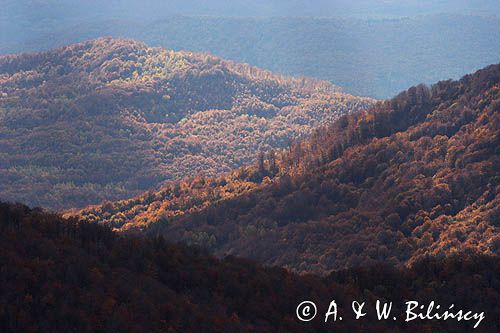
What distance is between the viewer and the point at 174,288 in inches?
1599

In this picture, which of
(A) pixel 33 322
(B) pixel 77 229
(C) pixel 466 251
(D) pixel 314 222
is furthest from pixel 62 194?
(A) pixel 33 322

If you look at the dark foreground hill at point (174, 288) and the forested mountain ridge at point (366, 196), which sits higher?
the dark foreground hill at point (174, 288)

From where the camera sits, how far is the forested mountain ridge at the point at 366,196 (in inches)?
3214

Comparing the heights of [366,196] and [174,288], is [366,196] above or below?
below

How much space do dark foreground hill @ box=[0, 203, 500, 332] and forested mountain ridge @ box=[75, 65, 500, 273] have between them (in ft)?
79.4

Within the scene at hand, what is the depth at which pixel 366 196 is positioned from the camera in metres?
99.4

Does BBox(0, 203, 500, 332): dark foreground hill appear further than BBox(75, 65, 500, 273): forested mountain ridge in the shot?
No

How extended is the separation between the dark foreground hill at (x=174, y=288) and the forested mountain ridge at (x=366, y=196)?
24.2 metres

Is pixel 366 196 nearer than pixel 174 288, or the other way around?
pixel 174 288

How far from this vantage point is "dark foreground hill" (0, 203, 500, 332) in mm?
31516

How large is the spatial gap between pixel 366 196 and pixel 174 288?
2399 inches

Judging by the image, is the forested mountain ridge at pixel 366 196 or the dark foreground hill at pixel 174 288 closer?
the dark foreground hill at pixel 174 288

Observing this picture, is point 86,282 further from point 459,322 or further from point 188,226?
point 188,226

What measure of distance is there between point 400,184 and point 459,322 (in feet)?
186
